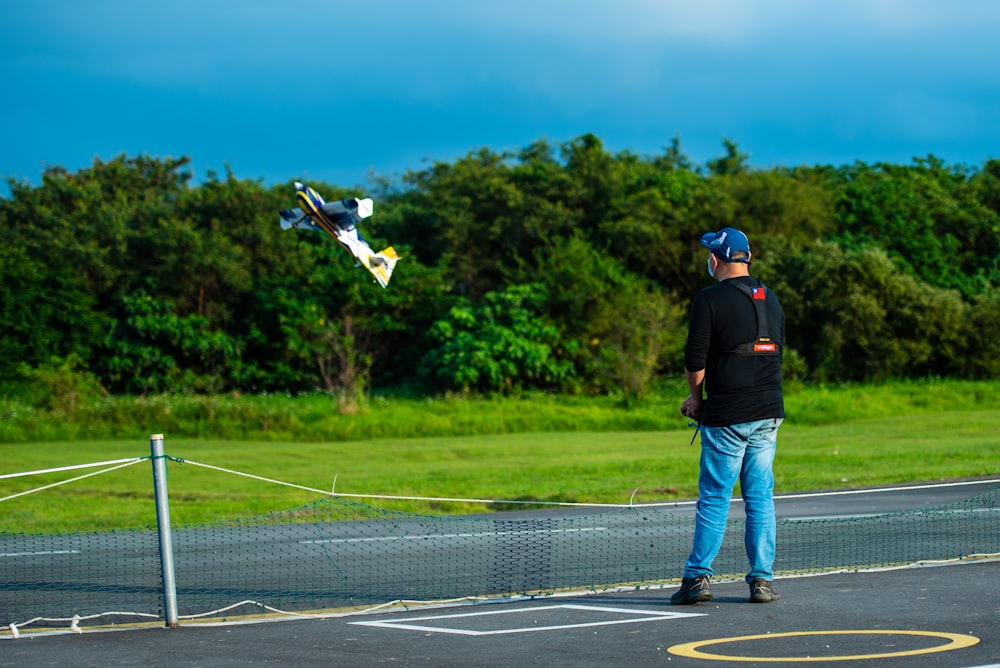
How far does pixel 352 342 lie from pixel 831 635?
40.8 meters

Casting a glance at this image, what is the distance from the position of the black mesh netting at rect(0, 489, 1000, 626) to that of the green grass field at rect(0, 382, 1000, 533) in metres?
1.03

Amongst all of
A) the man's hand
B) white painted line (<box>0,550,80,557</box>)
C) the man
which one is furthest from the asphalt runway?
white painted line (<box>0,550,80,557</box>)

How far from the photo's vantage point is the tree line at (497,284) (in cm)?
4566

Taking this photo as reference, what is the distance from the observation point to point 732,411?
26.4 ft

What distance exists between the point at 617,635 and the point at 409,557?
5213 millimetres

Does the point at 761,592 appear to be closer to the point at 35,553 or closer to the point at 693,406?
the point at 693,406

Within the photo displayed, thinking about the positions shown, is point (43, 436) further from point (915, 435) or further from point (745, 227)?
point (745, 227)

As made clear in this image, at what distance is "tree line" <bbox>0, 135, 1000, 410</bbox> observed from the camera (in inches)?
1797

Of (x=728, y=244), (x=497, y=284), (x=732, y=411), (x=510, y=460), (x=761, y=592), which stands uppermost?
(x=497, y=284)

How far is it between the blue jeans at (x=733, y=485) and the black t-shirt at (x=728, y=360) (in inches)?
3.8

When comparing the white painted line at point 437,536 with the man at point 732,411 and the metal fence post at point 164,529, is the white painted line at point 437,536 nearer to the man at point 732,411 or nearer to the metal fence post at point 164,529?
the metal fence post at point 164,529

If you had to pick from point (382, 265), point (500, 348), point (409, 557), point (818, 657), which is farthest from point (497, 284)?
point (818, 657)

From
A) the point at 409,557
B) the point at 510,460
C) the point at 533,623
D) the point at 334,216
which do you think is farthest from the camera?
the point at 510,460

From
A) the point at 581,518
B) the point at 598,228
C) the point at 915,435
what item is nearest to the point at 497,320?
the point at 598,228
